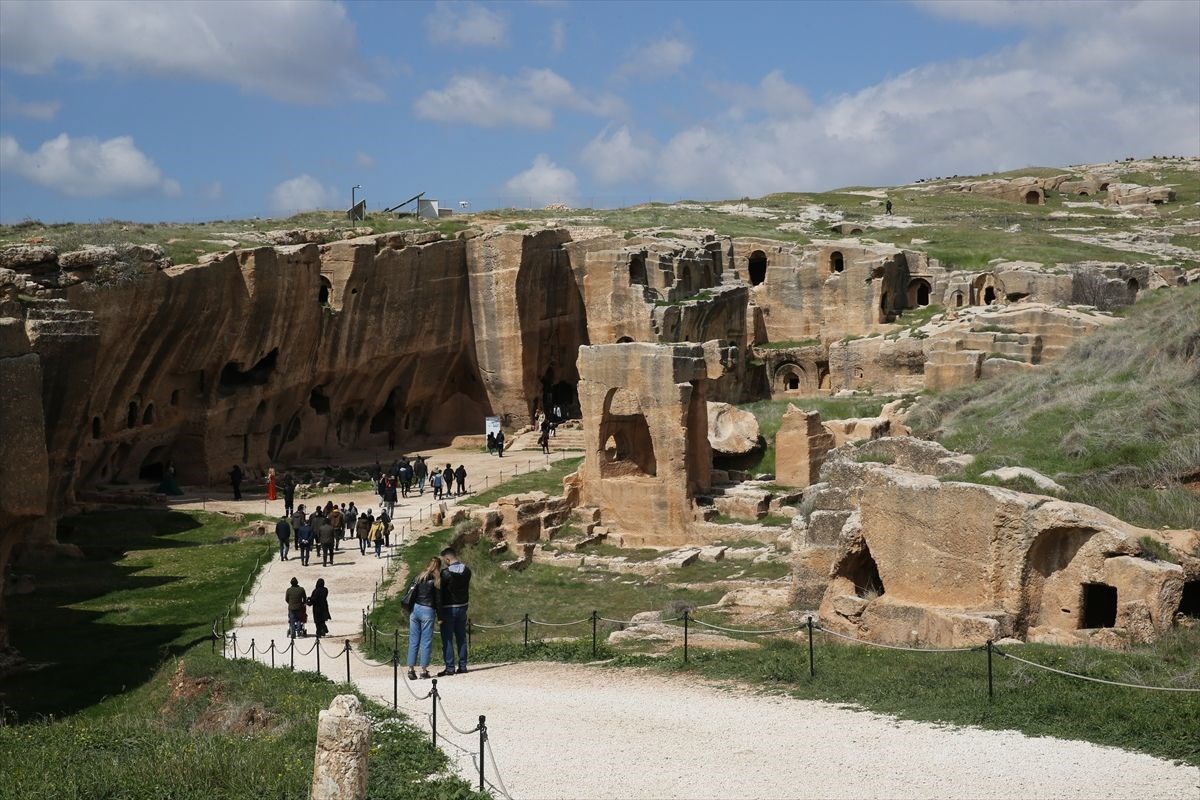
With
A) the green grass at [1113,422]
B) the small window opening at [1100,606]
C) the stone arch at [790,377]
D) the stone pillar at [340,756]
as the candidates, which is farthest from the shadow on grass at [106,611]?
the stone arch at [790,377]

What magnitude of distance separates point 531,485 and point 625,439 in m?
3.92

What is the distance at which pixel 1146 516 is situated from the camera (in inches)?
758

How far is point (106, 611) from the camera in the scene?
85.7 ft

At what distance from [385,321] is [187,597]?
73.6ft

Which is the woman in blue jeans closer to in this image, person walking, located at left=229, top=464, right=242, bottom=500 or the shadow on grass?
the shadow on grass

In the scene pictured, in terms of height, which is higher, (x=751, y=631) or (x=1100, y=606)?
(x=1100, y=606)

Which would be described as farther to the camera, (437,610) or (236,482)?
(236,482)

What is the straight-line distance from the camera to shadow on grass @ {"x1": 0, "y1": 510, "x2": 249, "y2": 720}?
68.9ft

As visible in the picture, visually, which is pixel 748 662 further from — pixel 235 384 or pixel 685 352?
pixel 235 384

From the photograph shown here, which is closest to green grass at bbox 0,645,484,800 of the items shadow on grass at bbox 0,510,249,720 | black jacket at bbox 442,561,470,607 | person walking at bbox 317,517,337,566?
black jacket at bbox 442,561,470,607

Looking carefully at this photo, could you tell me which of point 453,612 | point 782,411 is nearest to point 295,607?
point 453,612

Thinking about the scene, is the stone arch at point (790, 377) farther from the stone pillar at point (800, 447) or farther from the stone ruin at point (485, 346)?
the stone pillar at point (800, 447)

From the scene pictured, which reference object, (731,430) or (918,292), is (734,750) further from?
(918,292)

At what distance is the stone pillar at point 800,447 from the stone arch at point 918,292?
2631cm
